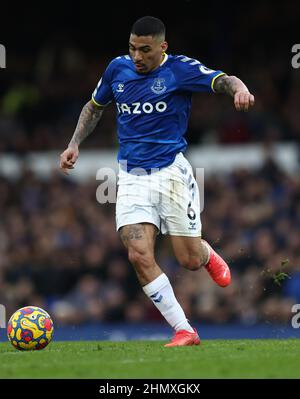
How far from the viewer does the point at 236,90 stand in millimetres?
9414

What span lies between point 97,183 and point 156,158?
1090cm

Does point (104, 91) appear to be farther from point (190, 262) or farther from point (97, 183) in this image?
point (97, 183)

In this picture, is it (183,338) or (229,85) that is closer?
(229,85)

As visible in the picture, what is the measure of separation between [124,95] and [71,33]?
52.8 feet

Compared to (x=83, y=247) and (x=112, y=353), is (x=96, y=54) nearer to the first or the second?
(x=83, y=247)

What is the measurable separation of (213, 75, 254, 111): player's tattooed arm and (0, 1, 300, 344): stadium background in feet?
7.18

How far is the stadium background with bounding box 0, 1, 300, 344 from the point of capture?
16.2 metres

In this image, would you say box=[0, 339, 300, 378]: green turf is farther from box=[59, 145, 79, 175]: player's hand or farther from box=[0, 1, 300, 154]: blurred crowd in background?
box=[0, 1, 300, 154]: blurred crowd in background

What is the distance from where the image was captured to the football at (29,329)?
A: 31.7 ft

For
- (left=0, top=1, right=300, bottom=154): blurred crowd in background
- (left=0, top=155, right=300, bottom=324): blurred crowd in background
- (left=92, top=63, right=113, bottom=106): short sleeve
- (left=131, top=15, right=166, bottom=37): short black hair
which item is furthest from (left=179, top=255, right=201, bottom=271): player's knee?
A: (left=0, top=1, right=300, bottom=154): blurred crowd in background

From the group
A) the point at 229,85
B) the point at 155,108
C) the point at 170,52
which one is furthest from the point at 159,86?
the point at 170,52

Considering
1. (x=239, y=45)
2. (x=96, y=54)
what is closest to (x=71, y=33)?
(x=96, y=54)

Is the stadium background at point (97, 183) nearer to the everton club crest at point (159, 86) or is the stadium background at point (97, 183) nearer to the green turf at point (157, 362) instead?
the green turf at point (157, 362)

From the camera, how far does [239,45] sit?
76.6 ft
